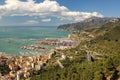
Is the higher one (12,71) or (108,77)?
(108,77)

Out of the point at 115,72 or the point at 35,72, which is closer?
the point at 115,72

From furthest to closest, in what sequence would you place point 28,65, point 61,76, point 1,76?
point 28,65 < point 1,76 < point 61,76

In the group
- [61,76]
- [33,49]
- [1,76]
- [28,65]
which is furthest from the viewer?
[33,49]

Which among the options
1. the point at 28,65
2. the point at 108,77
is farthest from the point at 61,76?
the point at 28,65

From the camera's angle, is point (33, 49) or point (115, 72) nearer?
point (115, 72)

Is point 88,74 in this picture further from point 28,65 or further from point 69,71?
point 28,65

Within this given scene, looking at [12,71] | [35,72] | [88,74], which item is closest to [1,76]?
[12,71]

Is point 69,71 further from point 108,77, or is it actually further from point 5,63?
point 5,63

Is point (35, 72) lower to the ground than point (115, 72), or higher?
lower

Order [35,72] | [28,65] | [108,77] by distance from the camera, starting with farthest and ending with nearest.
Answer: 1. [28,65]
2. [35,72]
3. [108,77]
